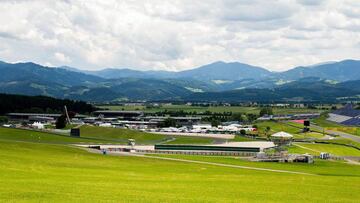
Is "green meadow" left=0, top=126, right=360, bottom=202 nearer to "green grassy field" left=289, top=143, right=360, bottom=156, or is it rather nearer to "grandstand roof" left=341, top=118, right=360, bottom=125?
"green grassy field" left=289, top=143, right=360, bottom=156

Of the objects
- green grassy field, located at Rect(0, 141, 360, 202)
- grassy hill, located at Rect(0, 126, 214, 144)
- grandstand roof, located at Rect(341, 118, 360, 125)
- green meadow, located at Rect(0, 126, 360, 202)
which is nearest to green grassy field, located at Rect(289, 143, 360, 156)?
grassy hill, located at Rect(0, 126, 214, 144)

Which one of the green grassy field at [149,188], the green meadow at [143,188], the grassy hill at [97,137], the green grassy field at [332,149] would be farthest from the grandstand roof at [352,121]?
the green grassy field at [149,188]

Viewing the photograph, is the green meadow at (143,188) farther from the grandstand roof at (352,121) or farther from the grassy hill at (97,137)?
the grandstand roof at (352,121)

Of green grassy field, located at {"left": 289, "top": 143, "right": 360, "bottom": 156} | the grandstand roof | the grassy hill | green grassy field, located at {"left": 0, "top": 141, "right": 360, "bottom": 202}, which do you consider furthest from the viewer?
the grandstand roof

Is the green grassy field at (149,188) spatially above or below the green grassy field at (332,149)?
below

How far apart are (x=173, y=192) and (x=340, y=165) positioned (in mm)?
50120

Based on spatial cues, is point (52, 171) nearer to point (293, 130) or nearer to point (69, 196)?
point (69, 196)

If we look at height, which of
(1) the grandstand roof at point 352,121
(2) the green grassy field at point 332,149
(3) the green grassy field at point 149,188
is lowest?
(3) the green grassy field at point 149,188

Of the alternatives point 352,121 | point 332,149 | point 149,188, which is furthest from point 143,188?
point 352,121

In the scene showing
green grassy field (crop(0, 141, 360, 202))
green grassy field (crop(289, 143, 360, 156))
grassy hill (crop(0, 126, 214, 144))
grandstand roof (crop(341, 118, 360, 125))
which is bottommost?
green grassy field (crop(0, 141, 360, 202))

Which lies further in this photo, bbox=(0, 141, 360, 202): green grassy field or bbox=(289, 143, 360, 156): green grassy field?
bbox=(289, 143, 360, 156): green grassy field

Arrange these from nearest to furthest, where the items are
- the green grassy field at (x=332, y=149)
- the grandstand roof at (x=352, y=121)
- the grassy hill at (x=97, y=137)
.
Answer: the green grassy field at (x=332, y=149) < the grassy hill at (x=97, y=137) < the grandstand roof at (x=352, y=121)

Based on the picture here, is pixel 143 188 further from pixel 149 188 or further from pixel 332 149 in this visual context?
pixel 332 149

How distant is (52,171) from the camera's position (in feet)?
153
